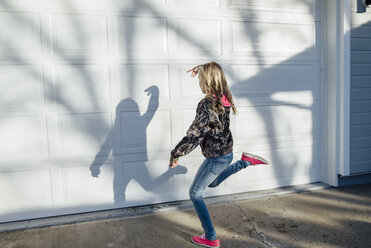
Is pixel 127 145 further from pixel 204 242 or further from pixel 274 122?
pixel 274 122

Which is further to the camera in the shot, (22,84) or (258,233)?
(22,84)

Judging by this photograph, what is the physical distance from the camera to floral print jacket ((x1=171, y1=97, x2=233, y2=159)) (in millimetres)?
2676

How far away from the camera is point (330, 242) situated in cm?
297

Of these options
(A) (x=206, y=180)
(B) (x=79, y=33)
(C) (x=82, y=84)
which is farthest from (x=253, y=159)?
(B) (x=79, y=33)

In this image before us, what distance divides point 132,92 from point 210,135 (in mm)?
1333

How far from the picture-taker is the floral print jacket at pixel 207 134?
2.68 metres

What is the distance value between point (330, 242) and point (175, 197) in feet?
5.86

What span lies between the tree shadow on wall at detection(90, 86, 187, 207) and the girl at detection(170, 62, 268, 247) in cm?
109

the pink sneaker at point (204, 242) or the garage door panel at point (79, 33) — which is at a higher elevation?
the garage door panel at point (79, 33)

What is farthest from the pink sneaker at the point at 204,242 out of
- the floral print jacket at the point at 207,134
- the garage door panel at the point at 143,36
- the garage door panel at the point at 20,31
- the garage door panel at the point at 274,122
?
the garage door panel at the point at 20,31

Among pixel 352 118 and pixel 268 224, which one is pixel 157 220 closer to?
pixel 268 224

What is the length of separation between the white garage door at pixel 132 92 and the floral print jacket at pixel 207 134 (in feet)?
3.76

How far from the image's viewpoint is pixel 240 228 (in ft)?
10.8

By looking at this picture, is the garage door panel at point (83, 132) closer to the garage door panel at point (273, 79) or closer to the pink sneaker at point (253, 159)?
the pink sneaker at point (253, 159)
